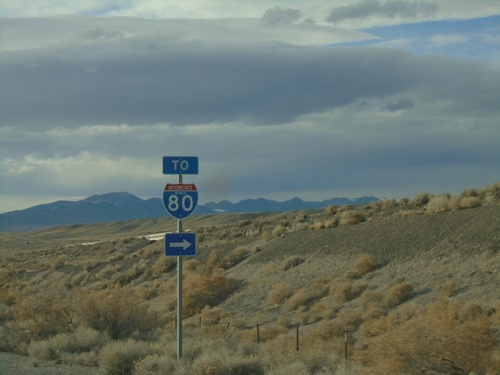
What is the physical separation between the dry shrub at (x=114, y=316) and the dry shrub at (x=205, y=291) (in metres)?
16.3

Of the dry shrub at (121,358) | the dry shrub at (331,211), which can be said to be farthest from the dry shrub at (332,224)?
the dry shrub at (121,358)

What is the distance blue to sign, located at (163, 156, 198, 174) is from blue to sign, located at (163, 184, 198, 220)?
34 centimetres

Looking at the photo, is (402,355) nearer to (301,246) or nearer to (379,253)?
(379,253)

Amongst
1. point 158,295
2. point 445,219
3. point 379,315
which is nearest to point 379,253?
point 445,219

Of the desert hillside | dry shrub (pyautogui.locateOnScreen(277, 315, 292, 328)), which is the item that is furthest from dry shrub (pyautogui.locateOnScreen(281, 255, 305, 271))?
dry shrub (pyautogui.locateOnScreen(277, 315, 292, 328))

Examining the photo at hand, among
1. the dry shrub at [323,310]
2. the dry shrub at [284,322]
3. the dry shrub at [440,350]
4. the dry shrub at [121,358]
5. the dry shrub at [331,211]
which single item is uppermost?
the dry shrub at [331,211]

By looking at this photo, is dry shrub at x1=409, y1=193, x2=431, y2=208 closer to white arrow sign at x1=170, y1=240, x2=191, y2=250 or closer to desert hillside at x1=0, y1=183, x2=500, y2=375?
desert hillside at x1=0, y1=183, x2=500, y2=375

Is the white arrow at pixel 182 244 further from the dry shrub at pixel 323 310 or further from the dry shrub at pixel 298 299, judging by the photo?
the dry shrub at pixel 298 299

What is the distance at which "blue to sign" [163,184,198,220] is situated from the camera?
18.9 metres

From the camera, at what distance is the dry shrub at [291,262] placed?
4788 centimetres

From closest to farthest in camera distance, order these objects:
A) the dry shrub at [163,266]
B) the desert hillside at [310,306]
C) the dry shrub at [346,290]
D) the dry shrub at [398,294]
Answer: the desert hillside at [310,306] → the dry shrub at [398,294] → the dry shrub at [346,290] → the dry shrub at [163,266]

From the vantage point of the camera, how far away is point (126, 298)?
90.9 feet

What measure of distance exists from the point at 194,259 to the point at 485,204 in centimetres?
2462

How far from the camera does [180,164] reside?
18969 mm
